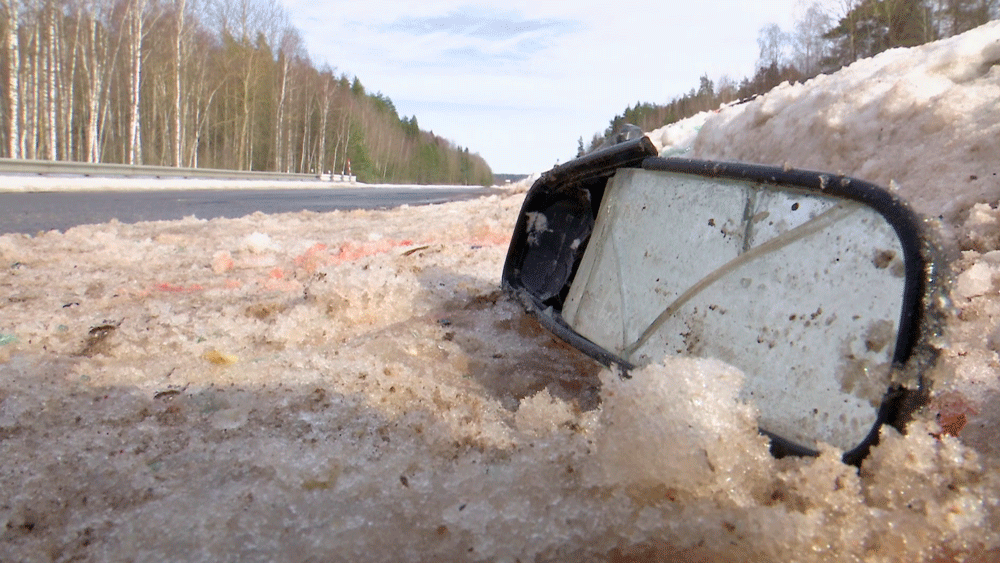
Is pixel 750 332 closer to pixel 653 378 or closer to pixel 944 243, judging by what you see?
pixel 653 378

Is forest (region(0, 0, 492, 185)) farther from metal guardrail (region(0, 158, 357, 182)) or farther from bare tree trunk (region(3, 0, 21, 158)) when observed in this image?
metal guardrail (region(0, 158, 357, 182))

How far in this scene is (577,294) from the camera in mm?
2451

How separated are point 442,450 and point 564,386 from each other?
724mm

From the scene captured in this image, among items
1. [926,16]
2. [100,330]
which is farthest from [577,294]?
[926,16]

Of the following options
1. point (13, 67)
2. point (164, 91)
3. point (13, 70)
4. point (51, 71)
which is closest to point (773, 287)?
point (13, 70)

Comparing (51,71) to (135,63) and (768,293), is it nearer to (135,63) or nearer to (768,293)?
(135,63)

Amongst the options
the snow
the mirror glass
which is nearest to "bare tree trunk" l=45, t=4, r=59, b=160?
the snow

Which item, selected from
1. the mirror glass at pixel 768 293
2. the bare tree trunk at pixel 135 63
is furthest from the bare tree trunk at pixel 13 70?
the mirror glass at pixel 768 293

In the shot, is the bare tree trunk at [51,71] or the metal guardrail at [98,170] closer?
the metal guardrail at [98,170]

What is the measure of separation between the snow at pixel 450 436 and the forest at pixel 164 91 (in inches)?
1084

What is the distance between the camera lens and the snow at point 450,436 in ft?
4.12

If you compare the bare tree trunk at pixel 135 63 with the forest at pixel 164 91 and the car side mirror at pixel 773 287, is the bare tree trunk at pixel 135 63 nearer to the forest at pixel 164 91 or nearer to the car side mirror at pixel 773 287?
the forest at pixel 164 91

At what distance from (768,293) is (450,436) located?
966 millimetres

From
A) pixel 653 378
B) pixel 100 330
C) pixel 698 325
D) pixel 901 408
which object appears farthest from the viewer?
pixel 100 330
